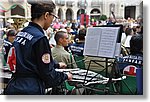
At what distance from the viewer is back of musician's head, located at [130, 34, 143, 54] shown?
2.11m

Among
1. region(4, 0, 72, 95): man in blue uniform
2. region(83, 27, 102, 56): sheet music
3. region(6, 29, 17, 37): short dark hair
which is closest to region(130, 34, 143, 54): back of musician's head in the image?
region(83, 27, 102, 56): sheet music

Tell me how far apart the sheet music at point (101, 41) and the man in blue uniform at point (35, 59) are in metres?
0.43

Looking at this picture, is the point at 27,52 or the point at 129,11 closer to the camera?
the point at 27,52

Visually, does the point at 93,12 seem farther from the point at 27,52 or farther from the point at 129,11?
the point at 27,52

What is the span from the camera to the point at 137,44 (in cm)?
212

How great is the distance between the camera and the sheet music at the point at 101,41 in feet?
6.57

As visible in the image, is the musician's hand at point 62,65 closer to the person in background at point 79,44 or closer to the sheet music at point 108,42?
the person in background at point 79,44

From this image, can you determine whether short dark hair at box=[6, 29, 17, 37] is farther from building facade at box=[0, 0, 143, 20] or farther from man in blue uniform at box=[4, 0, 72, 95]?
→ man in blue uniform at box=[4, 0, 72, 95]

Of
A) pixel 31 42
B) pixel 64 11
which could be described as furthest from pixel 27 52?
pixel 64 11

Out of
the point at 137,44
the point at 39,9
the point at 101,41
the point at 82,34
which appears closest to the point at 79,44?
the point at 82,34

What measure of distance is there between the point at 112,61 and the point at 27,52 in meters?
0.71

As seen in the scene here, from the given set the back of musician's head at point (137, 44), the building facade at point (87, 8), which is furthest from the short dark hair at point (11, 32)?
the back of musician's head at point (137, 44)

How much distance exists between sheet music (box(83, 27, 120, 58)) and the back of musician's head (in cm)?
20

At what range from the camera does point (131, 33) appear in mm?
2113
